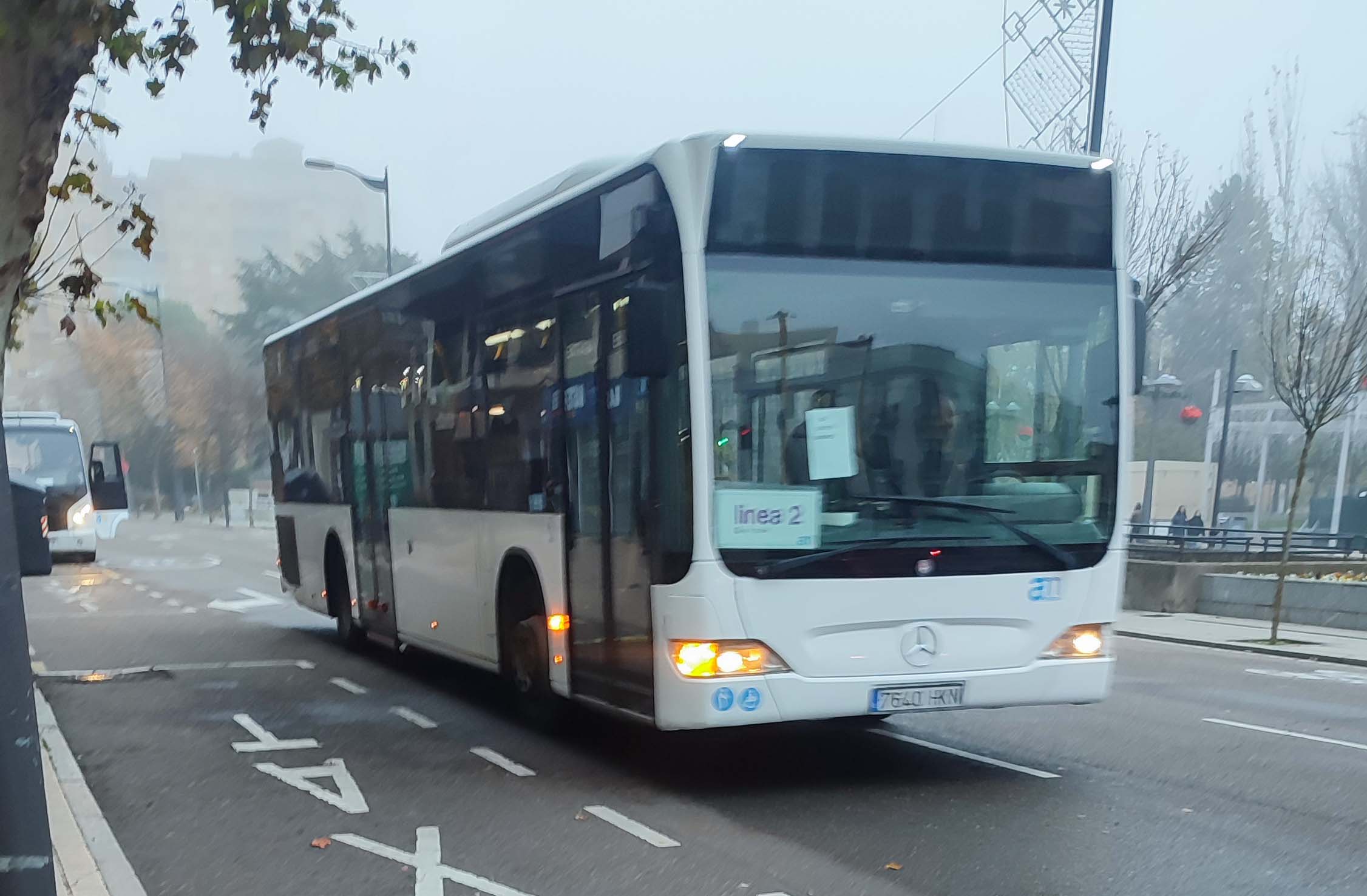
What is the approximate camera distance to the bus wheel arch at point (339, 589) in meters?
14.4

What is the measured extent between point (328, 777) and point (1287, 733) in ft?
21.9

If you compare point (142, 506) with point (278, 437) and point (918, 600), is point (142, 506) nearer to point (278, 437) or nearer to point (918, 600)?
point (278, 437)

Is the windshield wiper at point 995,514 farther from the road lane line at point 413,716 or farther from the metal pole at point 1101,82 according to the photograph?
the metal pole at point 1101,82

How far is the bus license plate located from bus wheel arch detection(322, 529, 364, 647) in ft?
26.6

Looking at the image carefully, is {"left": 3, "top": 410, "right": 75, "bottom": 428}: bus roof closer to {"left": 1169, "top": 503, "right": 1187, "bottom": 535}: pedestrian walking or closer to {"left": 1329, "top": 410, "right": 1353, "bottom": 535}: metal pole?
{"left": 1169, "top": 503, "right": 1187, "bottom": 535}: pedestrian walking

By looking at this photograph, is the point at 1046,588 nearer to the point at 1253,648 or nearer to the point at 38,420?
the point at 1253,648

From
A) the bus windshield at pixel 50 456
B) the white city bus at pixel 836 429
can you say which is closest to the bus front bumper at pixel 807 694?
the white city bus at pixel 836 429

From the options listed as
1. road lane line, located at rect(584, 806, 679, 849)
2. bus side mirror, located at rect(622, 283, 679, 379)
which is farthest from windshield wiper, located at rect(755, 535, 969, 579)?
road lane line, located at rect(584, 806, 679, 849)

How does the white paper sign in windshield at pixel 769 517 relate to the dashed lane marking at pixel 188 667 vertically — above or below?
above

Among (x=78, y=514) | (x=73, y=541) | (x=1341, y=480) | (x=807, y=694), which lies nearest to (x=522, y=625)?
(x=807, y=694)

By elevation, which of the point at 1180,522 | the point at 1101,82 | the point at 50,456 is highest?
the point at 1101,82

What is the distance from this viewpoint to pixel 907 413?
286 inches

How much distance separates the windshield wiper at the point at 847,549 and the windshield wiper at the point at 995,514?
16 centimetres

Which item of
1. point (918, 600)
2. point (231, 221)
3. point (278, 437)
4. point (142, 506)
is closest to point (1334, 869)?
point (918, 600)
